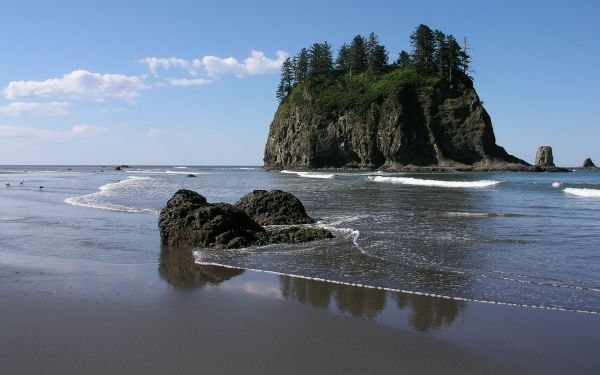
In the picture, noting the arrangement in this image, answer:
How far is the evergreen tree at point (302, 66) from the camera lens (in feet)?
371

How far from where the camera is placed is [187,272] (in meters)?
8.71

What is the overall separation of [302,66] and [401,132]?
39.3 meters

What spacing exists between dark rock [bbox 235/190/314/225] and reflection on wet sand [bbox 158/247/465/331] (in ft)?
19.9

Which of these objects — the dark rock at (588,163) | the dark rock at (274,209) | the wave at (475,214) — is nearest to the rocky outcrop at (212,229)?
the dark rock at (274,209)

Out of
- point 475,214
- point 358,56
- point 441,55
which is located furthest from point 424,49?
point 475,214

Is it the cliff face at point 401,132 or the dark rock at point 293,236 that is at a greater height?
the cliff face at point 401,132

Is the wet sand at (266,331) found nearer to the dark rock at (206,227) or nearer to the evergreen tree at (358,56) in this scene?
the dark rock at (206,227)

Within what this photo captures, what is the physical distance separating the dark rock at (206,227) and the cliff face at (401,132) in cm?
6988

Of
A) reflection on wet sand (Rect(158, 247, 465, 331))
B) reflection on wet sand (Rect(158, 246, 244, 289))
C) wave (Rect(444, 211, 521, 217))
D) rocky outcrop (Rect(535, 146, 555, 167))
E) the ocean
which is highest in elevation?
rocky outcrop (Rect(535, 146, 555, 167))

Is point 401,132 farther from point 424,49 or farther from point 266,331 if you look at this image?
point 266,331

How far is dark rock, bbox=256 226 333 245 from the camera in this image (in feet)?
38.5

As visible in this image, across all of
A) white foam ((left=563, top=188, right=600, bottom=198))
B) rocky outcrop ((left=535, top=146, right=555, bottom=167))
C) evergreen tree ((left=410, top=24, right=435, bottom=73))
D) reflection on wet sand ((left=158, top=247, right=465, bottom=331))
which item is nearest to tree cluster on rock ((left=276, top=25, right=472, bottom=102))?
evergreen tree ((left=410, top=24, right=435, bottom=73))

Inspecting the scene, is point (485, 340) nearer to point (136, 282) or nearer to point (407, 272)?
point (407, 272)

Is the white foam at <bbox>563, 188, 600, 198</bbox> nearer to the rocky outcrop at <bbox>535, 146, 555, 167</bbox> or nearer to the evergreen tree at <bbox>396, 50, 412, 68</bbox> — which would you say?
the evergreen tree at <bbox>396, 50, 412, 68</bbox>
